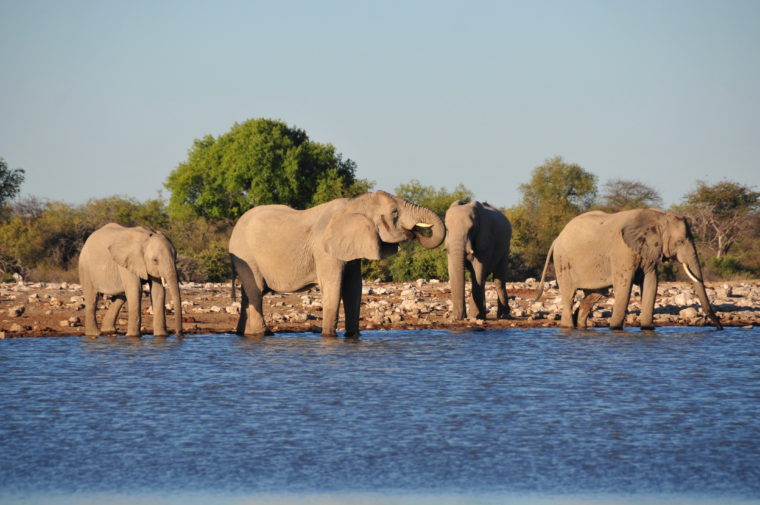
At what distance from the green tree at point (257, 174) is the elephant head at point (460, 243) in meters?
18.7

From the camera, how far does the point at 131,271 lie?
15.7 metres

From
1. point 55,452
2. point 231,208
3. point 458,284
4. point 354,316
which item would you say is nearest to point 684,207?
point 231,208

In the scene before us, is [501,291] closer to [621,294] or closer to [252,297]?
[621,294]

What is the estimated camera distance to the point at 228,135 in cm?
4172

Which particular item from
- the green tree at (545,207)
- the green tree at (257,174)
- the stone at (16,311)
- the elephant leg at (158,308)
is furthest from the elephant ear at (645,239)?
Result: the green tree at (257,174)

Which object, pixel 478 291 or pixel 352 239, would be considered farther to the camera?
pixel 478 291

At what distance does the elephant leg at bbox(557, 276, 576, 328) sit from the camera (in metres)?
17.3

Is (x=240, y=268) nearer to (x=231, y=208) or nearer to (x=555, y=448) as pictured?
(x=555, y=448)

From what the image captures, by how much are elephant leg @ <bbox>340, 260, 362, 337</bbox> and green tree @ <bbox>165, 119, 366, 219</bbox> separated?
2187 cm

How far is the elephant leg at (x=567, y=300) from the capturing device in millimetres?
17281

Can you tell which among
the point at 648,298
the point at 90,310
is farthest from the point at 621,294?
the point at 90,310

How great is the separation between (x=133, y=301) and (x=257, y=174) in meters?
23.7

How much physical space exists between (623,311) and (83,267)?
7.33m

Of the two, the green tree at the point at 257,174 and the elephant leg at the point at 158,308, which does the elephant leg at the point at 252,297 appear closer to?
the elephant leg at the point at 158,308
